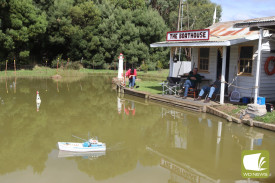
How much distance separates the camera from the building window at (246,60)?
45.1 ft

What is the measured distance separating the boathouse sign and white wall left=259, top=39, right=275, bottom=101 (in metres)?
2.62

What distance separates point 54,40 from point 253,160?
3144 cm

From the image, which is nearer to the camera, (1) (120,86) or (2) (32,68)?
(1) (120,86)

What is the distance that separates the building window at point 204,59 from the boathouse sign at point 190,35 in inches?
78.8

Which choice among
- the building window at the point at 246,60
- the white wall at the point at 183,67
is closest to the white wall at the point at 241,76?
the building window at the point at 246,60

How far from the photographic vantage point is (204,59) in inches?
650

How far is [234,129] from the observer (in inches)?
415

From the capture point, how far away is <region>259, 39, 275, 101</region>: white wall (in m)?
13.3

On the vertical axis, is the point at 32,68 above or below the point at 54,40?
below

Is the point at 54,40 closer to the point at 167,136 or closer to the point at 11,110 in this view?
the point at 11,110

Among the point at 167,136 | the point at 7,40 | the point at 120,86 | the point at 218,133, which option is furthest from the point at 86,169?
the point at 7,40

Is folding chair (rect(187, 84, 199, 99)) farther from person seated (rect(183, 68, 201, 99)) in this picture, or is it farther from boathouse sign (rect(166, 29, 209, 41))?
boathouse sign (rect(166, 29, 209, 41))

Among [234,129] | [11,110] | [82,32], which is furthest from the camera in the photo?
[82,32]

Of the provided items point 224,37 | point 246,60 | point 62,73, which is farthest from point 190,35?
point 62,73
